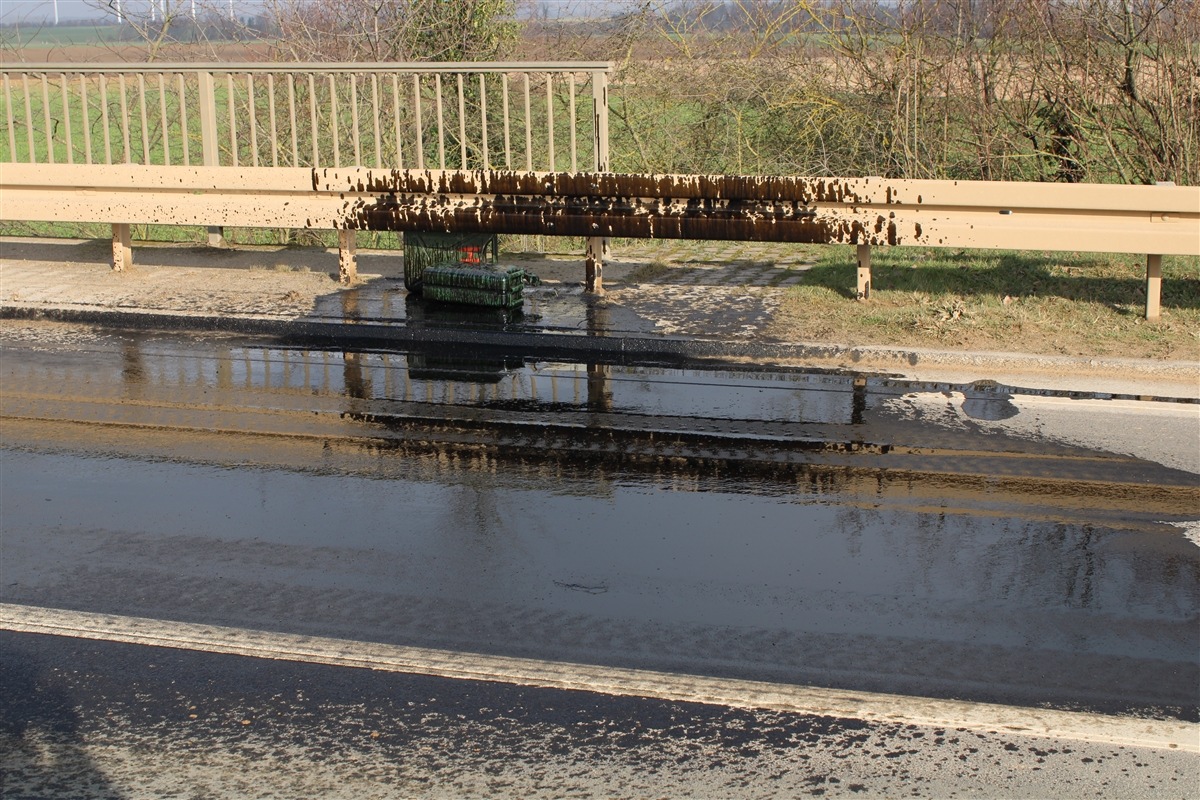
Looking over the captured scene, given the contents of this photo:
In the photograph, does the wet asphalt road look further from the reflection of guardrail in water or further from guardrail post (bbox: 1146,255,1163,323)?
guardrail post (bbox: 1146,255,1163,323)

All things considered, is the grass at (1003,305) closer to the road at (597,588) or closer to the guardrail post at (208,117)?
the road at (597,588)

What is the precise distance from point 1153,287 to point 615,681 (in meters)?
6.93

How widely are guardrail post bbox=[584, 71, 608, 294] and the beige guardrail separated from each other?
1.0 inches

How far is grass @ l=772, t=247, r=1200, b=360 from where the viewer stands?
960 cm

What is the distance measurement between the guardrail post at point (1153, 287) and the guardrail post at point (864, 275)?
6.92 feet

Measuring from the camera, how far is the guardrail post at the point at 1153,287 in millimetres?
10000

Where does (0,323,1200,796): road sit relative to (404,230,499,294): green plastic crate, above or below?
below

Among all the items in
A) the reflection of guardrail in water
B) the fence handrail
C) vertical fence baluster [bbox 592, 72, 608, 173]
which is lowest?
the reflection of guardrail in water

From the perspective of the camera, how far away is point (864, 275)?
10.8 m

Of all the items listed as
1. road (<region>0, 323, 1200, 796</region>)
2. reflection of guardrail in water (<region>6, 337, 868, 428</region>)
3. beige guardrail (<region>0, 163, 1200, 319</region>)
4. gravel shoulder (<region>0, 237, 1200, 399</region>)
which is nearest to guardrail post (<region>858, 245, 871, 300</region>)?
beige guardrail (<region>0, 163, 1200, 319</region>)

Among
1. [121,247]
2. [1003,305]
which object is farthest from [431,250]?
[1003,305]

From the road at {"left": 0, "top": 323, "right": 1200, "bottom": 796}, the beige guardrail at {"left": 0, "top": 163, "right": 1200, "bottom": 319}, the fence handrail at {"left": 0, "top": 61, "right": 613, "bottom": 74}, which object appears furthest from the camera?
the fence handrail at {"left": 0, "top": 61, "right": 613, "bottom": 74}

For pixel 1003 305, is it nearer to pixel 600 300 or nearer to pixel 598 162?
pixel 600 300

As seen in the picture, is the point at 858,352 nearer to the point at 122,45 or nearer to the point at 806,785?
the point at 806,785
